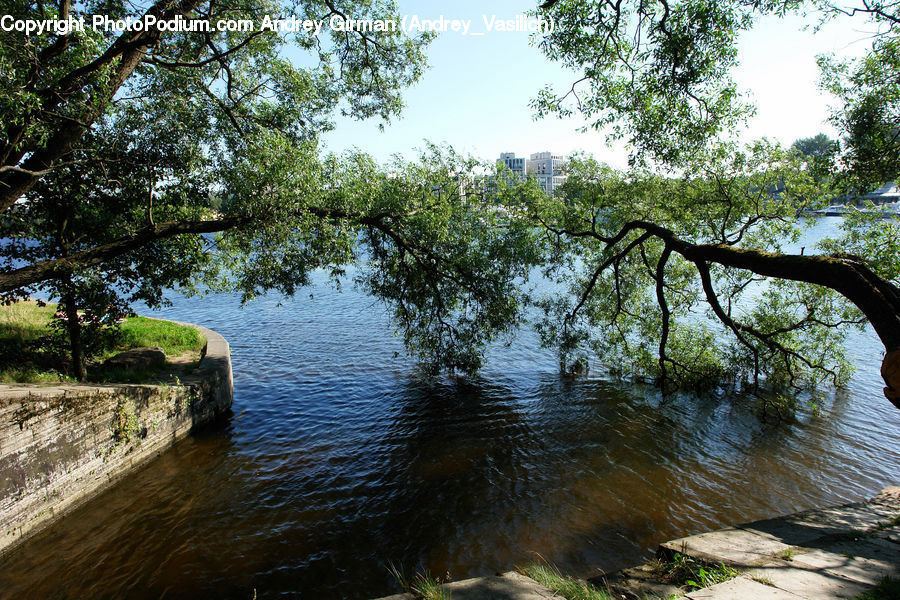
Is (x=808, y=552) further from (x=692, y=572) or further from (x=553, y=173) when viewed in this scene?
(x=553, y=173)

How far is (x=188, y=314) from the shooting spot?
23219mm

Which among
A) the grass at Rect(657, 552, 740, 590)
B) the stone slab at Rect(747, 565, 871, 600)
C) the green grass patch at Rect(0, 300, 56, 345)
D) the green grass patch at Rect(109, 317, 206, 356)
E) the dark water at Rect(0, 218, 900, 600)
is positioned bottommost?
the dark water at Rect(0, 218, 900, 600)

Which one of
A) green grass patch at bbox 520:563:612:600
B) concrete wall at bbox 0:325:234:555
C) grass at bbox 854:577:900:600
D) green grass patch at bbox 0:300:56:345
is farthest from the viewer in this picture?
green grass patch at bbox 0:300:56:345

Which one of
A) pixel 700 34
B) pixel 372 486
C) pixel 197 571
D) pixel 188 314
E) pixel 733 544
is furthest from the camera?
pixel 188 314

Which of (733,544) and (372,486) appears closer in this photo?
(733,544)

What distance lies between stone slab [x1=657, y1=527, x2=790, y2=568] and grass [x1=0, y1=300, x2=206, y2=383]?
11.4 m

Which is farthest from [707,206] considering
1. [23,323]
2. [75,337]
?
[23,323]

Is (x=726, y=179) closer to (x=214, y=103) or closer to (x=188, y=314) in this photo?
(x=214, y=103)

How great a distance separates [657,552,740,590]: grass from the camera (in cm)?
462

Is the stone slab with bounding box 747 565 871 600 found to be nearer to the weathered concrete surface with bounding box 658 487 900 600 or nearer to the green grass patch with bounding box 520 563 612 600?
the weathered concrete surface with bounding box 658 487 900 600

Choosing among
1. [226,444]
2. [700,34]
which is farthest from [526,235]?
[226,444]

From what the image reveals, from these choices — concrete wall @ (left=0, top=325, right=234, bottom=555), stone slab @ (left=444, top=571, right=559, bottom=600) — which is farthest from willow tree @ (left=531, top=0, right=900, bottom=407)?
concrete wall @ (left=0, top=325, right=234, bottom=555)

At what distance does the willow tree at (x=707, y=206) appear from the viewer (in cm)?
743

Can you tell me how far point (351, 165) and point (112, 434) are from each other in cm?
749
